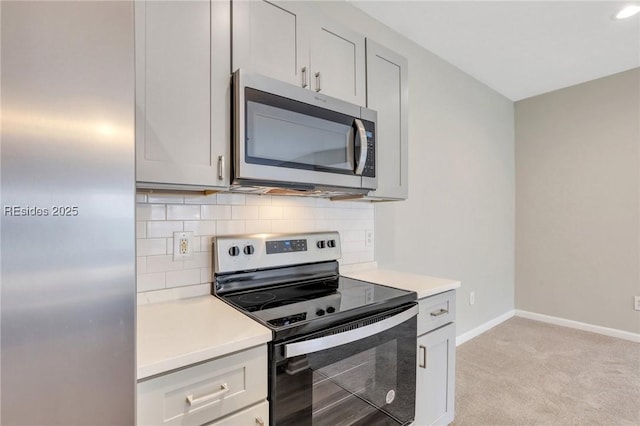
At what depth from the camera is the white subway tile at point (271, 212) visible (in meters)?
1.74

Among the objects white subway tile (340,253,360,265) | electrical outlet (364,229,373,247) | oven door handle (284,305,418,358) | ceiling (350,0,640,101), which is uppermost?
ceiling (350,0,640,101)

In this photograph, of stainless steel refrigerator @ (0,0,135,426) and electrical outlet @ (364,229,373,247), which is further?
electrical outlet @ (364,229,373,247)

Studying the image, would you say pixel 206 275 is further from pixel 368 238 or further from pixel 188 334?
pixel 368 238

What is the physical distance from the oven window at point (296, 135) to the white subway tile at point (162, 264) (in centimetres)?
58

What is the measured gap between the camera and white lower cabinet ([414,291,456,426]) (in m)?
1.64

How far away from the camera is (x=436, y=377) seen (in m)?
1.72

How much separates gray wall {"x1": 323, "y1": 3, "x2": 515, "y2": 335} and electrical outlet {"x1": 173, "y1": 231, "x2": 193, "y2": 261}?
1.27 metres

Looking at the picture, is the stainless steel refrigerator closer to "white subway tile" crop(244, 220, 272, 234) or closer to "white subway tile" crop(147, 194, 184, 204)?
"white subway tile" crop(147, 194, 184, 204)

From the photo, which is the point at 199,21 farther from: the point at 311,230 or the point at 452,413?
the point at 452,413

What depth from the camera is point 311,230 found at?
193 cm

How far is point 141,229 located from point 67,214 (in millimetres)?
791

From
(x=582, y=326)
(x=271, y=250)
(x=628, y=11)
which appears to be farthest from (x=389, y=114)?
(x=582, y=326)

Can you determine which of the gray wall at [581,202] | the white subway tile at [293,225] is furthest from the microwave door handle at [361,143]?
the gray wall at [581,202]

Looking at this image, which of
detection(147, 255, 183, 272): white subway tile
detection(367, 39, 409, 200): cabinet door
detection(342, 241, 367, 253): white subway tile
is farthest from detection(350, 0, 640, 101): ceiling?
detection(147, 255, 183, 272): white subway tile
